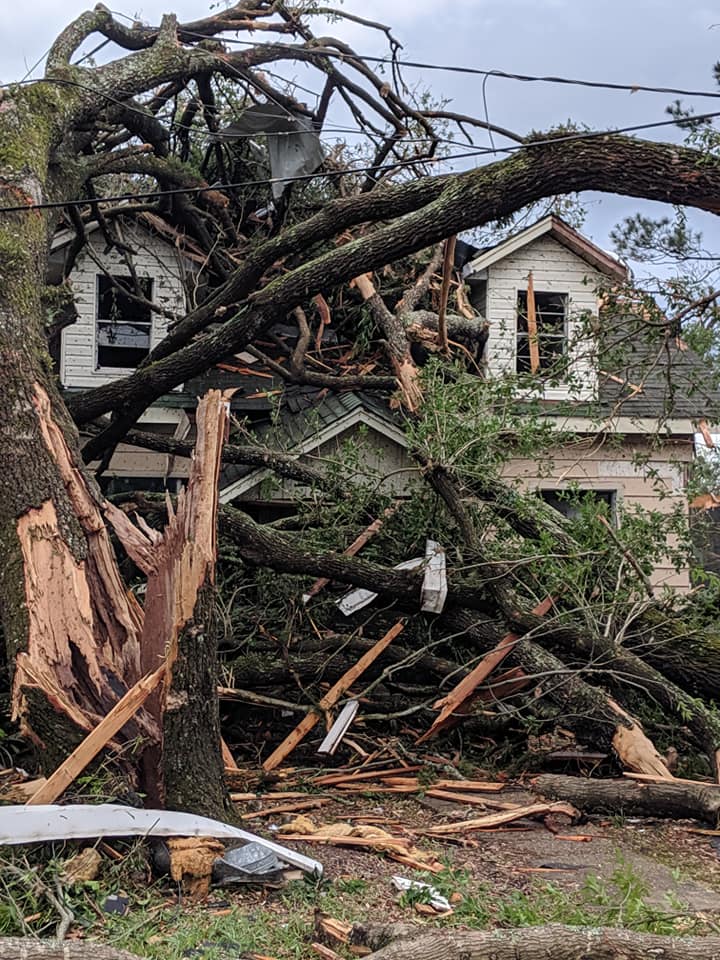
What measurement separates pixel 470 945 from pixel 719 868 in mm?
2532

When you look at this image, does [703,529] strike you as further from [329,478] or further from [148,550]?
[148,550]

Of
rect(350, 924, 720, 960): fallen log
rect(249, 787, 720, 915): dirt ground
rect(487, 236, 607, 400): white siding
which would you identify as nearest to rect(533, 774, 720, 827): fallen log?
rect(249, 787, 720, 915): dirt ground

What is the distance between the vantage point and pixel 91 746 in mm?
4512

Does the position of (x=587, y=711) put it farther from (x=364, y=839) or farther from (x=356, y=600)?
(x=364, y=839)

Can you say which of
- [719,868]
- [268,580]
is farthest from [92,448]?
[719,868]

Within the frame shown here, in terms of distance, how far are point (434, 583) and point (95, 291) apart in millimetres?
6836

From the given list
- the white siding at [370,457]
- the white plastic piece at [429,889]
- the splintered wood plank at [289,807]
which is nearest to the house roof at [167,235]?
the white siding at [370,457]

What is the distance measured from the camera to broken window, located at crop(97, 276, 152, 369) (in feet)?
39.4

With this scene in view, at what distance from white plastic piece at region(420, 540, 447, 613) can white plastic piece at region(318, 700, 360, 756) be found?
94 centimetres

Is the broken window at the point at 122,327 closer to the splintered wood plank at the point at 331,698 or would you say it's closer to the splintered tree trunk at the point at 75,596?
the splintered tree trunk at the point at 75,596

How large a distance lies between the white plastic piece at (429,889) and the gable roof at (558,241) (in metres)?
8.95

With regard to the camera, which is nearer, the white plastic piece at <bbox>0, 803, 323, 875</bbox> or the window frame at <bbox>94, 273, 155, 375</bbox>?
the white plastic piece at <bbox>0, 803, 323, 875</bbox>

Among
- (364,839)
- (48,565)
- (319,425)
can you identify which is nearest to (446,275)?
(319,425)

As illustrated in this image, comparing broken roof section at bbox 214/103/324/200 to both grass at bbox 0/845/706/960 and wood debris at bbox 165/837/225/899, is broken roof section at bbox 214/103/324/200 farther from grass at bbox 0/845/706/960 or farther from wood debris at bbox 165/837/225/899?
grass at bbox 0/845/706/960
